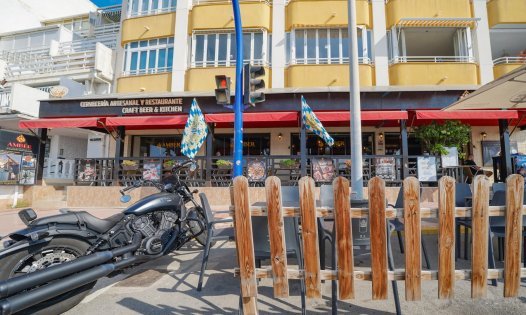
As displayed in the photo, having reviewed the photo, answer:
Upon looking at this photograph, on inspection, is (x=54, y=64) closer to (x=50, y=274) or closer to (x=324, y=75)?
(x=324, y=75)

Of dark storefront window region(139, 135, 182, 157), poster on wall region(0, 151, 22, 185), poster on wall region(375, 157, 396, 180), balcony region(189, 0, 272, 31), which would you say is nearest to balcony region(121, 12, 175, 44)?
balcony region(189, 0, 272, 31)

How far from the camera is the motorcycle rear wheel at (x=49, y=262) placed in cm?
270

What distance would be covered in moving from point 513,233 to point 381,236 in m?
1.10

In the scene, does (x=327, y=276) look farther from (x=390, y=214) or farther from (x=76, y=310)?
(x=76, y=310)

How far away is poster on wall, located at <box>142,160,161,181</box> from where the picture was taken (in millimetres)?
10688

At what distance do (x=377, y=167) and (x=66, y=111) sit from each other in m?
12.5

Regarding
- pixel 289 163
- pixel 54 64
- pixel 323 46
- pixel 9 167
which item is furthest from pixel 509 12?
pixel 54 64

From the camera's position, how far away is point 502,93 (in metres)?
5.61

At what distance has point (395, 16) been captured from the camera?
1271 cm

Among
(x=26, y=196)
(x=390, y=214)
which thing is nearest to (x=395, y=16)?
(x=390, y=214)

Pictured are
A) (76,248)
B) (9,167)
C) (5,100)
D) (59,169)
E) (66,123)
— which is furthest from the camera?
(59,169)

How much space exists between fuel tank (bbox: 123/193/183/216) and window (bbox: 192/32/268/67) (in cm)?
1010

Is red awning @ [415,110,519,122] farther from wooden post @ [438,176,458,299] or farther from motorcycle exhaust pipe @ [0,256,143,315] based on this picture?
A: motorcycle exhaust pipe @ [0,256,143,315]

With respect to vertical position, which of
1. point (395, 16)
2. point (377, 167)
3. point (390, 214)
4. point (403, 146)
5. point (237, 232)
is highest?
point (395, 16)
